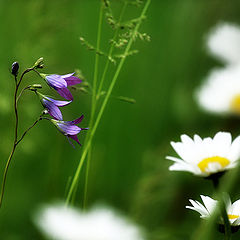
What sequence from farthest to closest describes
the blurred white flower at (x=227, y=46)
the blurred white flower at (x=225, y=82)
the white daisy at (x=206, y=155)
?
the blurred white flower at (x=227, y=46) → the blurred white flower at (x=225, y=82) → the white daisy at (x=206, y=155)

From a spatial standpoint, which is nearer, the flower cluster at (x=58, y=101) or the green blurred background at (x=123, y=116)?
the flower cluster at (x=58, y=101)

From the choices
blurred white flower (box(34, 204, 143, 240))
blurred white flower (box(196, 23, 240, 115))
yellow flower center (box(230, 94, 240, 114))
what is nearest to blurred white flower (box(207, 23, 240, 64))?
blurred white flower (box(196, 23, 240, 115))

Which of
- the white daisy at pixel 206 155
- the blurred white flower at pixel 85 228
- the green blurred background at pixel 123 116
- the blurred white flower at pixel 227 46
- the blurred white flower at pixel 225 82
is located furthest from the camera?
the green blurred background at pixel 123 116

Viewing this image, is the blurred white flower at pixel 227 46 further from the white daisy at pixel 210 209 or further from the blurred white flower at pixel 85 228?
the blurred white flower at pixel 85 228

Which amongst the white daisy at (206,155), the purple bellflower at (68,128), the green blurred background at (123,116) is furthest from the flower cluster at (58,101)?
the green blurred background at (123,116)

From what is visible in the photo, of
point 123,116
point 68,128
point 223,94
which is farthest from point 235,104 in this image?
point 123,116

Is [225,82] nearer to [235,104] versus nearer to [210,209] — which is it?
[235,104]

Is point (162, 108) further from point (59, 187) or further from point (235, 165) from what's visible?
point (235, 165)
